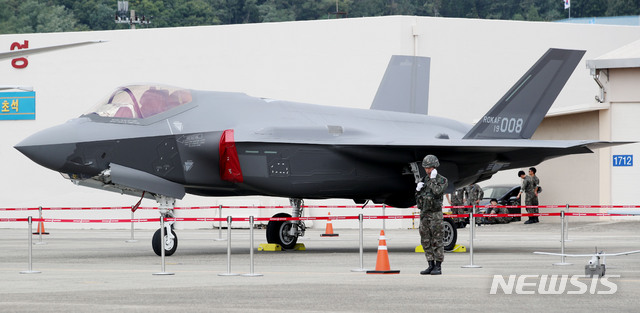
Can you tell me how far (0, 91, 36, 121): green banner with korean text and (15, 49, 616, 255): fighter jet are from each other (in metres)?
15.5

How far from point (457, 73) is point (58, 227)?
14.5 m

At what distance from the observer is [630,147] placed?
28703 millimetres

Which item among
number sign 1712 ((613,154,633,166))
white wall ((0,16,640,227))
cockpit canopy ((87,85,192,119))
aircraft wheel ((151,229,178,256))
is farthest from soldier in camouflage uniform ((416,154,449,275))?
number sign 1712 ((613,154,633,166))

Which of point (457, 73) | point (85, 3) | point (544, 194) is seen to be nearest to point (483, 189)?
point (544, 194)

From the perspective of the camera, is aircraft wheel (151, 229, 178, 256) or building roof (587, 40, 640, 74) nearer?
aircraft wheel (151, 229, 178, 256)

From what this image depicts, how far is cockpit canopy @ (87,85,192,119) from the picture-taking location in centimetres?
1694

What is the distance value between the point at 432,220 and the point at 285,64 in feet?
59.3

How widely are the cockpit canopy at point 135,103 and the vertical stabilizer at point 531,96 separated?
20.8 ft

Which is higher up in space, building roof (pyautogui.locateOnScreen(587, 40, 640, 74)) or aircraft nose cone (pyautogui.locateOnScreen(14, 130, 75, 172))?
building roof (pyautogui.locateOnScreen(587, 40, 640, 74))

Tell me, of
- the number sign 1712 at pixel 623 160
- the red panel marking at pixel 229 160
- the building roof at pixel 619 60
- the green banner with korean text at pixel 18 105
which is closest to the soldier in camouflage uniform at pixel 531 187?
the number sign 1712 at pixel 623 160

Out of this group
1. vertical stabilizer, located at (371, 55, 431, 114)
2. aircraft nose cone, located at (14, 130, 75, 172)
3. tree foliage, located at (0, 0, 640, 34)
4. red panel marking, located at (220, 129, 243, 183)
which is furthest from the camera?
tree foliage, located at (0, 0, 640, 34)

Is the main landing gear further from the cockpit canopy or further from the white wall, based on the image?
the white wall

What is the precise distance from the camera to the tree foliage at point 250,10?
8494 cm

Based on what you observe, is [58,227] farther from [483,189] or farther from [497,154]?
[497,154]
